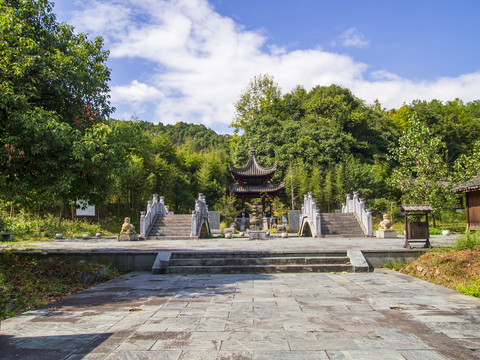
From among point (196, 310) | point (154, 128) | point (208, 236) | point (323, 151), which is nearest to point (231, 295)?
point (196, 310)

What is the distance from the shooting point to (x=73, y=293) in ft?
20.9

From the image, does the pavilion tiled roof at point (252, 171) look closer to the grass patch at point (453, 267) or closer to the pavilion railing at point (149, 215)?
the pavilion railing at point (149, 215)

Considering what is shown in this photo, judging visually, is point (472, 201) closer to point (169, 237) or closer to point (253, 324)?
point (169, 237)

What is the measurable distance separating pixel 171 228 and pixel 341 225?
30.8ft

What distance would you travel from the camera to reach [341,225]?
1947 cm

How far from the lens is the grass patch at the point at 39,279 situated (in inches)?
209

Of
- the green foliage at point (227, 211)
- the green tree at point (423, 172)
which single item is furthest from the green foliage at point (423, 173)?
the green foliage at point (227, 211)

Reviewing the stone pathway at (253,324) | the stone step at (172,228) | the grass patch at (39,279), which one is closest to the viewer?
the stone pathway at (253,324)

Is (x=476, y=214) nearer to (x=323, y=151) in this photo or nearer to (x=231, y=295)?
(x=231, y=295)

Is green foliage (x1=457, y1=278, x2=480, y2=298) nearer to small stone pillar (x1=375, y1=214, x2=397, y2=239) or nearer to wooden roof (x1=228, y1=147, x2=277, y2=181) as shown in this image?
small stone pillar (x1=375, y1=214, x2=397, y2=239)

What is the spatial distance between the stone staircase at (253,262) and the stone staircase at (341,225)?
389 inches

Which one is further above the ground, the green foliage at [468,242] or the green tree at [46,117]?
the green tree at [46,117]

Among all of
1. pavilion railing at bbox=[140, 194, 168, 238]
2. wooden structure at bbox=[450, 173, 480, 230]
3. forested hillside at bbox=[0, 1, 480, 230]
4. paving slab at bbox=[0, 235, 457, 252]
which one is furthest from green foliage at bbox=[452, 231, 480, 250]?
pavilion railing at bbox=[140, 194, 168, 238]

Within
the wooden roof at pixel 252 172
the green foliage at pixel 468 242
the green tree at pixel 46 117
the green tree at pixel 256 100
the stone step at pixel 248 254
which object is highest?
the green tree at pixel 256 100
